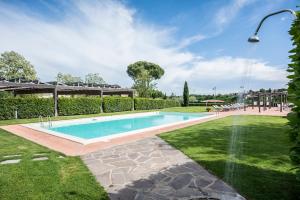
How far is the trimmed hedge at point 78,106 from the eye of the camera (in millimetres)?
20653

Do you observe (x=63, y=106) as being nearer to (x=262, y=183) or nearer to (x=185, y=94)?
(x=262, y=183)

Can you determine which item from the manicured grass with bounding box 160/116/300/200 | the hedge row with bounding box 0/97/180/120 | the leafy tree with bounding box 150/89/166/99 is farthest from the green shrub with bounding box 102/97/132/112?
the manicured grass with bounding box 160/116/300/200

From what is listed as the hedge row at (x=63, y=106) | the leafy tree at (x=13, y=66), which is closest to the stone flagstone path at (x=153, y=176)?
the hedge row at (x=63, y=106)

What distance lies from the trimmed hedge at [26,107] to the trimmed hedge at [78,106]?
3.59 ft

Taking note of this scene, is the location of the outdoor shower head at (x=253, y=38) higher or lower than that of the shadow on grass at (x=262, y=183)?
higher

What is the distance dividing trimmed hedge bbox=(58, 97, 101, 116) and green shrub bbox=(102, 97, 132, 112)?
1154mm

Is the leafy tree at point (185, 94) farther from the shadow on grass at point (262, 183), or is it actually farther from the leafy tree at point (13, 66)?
the shadow on grass at point (262, 183)

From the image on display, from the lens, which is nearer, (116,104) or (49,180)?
(49,180)

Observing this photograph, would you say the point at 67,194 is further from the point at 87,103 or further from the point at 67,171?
the point at 87,103

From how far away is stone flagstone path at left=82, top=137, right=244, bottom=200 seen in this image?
170 inches

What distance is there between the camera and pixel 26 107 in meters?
17.8

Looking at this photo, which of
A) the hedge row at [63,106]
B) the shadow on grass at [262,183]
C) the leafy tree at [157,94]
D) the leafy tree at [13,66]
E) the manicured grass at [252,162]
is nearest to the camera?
the shadow on grass at [262,183]

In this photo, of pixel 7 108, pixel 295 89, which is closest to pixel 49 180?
pixel 295 89

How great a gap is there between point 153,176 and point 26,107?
16.0 meters
